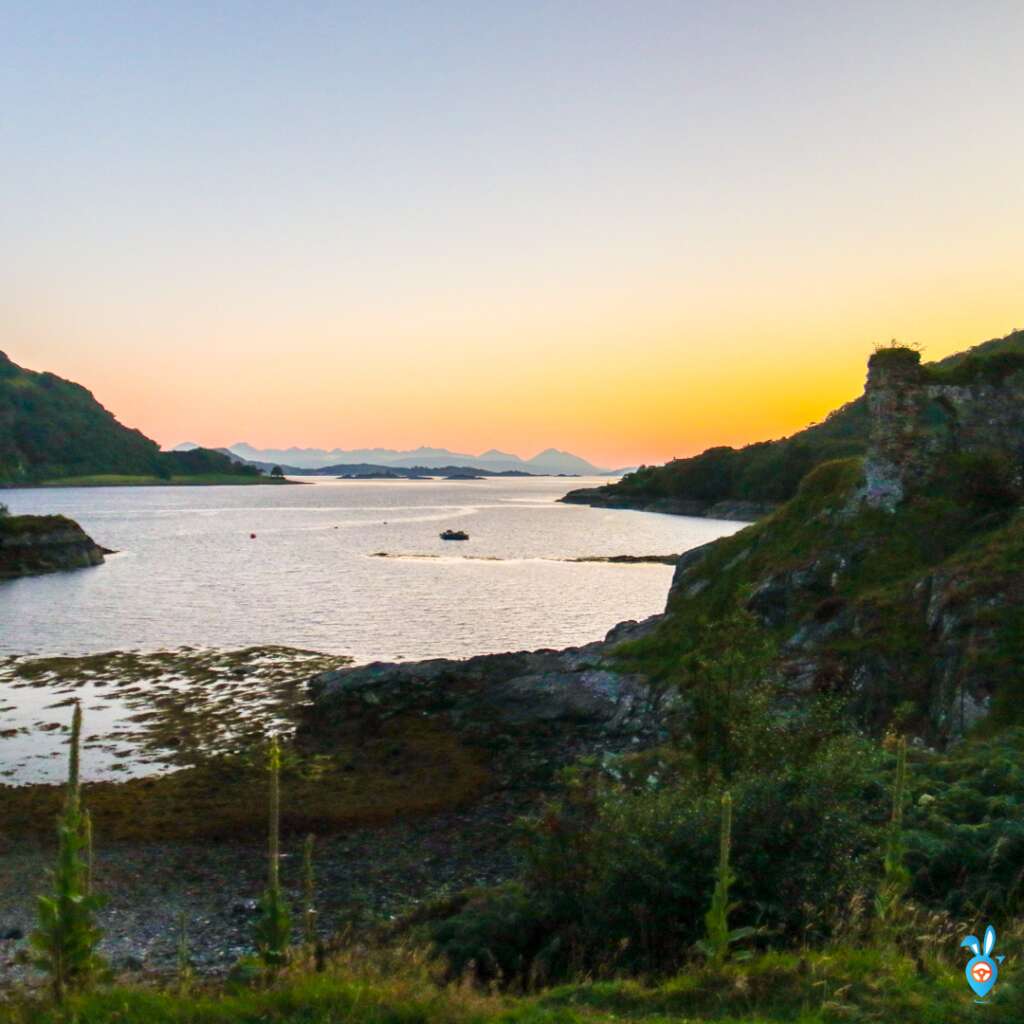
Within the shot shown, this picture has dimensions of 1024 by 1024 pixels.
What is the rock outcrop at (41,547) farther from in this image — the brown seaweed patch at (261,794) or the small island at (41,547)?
the brown seaweed patch at (261,794)

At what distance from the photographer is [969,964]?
977 cm

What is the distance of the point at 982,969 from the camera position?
9.62 metres

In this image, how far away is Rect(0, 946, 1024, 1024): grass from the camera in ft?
30.5

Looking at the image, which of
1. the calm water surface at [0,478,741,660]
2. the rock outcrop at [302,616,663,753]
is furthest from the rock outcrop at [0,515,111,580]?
the rock outcrop at [302,616,663,753]

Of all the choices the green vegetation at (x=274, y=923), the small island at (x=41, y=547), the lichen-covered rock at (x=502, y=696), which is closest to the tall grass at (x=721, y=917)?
the green vegetation at (x=274, y=923)

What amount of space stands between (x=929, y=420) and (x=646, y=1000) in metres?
35.1

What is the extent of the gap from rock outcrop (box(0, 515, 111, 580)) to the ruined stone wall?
8824cm

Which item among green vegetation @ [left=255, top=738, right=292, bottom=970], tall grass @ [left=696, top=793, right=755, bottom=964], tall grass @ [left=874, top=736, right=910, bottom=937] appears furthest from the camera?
tall grass @ [left=874, top=736, right=910, bottom=937]

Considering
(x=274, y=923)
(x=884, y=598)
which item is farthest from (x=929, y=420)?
(x=274, y=923)

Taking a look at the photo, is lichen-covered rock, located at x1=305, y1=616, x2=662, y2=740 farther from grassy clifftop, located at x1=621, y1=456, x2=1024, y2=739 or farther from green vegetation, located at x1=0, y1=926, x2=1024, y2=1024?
green vegetation, located at x1=0, y1=926, x2=1024, y2=1024

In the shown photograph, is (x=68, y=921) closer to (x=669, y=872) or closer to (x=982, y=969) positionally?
(x=669, y=872)

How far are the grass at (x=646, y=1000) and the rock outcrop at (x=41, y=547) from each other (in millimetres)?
95441

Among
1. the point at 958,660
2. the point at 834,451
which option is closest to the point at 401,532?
the point at 834,451

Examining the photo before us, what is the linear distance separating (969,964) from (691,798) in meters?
5.30
